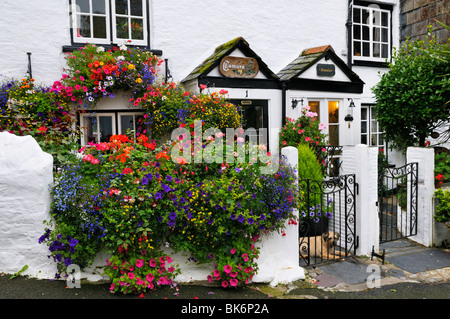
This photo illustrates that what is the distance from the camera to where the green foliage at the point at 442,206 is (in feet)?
20.0

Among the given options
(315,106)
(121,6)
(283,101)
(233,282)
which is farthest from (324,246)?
(121,6)

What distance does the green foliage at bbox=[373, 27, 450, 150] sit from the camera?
6.72 m

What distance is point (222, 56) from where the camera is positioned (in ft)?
23.6

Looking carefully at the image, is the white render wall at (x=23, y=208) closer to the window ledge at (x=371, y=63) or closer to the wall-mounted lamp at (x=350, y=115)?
the wall-mounted lamp at (x=350, y=115)

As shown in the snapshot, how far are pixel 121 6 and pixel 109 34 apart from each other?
24.8 inches

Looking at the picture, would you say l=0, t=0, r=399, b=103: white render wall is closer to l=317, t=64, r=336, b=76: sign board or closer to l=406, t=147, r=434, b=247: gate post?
l=317, t=64, r=336, b=76: sign board

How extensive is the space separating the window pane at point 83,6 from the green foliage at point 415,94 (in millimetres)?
5977

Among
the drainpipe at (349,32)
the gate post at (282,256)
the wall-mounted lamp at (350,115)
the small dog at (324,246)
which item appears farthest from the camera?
the drainpipe at (349,32)

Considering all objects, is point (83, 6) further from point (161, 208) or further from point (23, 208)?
point (161, 208)

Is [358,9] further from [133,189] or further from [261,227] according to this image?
[133,189]

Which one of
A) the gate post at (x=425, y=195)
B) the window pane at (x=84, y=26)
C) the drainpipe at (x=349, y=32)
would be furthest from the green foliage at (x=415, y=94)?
the window pane at (x=84, y=26)
